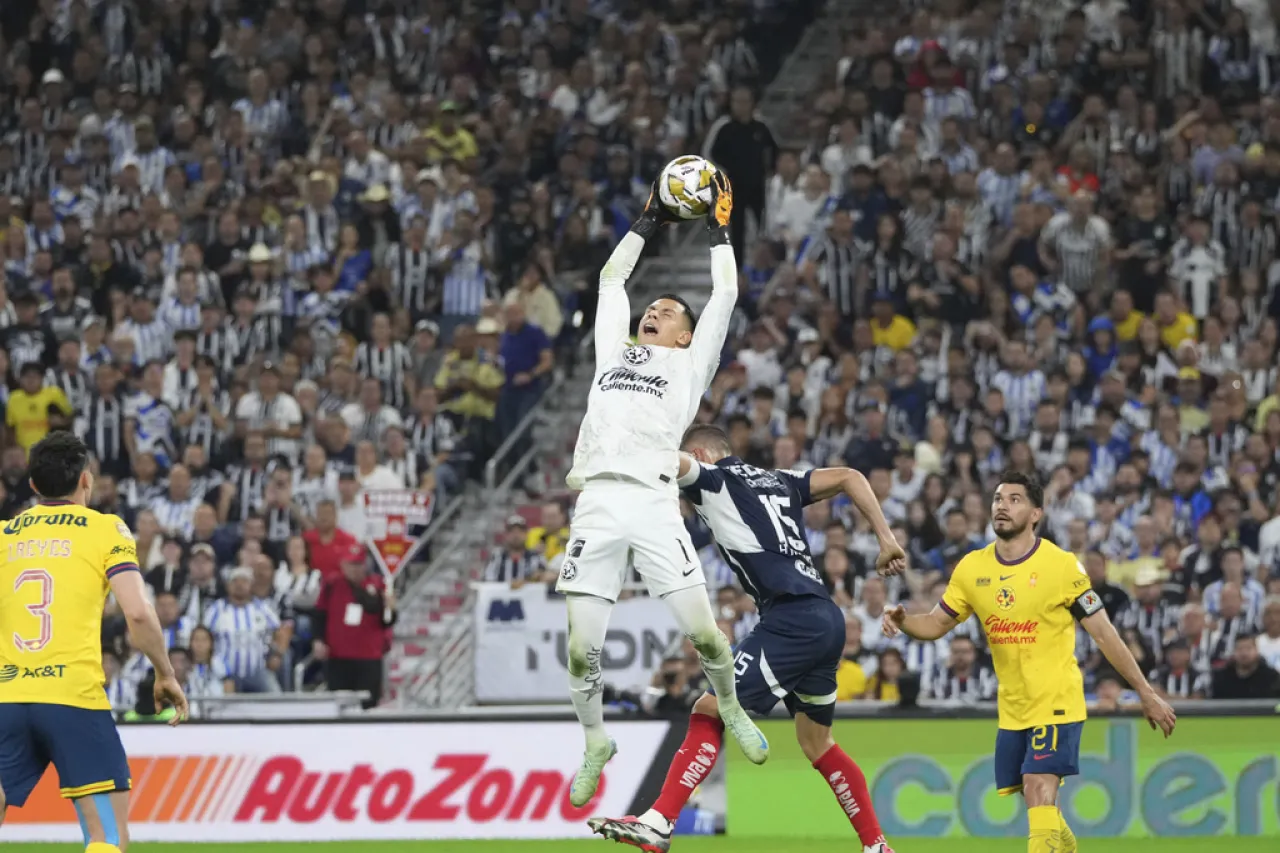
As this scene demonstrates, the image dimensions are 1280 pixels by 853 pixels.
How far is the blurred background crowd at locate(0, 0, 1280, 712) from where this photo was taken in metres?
19.2

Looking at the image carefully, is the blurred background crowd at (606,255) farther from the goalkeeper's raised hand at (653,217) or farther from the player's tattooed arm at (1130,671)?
the goalkeeper's raised hand at (653,217)

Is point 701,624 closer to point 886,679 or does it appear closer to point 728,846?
point 728,846

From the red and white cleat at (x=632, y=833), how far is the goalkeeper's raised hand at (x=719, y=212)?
3126 millimetres

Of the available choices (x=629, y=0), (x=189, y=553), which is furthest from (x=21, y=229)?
(x=629, y=0)

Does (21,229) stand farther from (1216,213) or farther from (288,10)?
(1216,213)

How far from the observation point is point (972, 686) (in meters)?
17.8

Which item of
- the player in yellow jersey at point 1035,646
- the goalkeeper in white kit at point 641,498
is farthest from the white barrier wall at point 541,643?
the goalkeeper in white kit at point 641,498

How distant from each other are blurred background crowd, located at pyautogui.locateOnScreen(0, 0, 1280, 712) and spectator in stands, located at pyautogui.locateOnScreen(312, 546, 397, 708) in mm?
46

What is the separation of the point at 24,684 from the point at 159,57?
64.1ft

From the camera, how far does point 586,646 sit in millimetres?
10875

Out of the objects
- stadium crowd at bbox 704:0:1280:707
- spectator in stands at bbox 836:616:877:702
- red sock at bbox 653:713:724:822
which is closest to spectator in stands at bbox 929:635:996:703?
stadium crowd at bbox 704:0:1280:707

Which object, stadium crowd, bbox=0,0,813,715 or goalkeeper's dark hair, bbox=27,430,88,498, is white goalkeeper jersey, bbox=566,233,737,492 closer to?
goalkeeper's dark hair, bbox=27,430,88,498

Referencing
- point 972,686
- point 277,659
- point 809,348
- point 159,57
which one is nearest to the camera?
point 972,686

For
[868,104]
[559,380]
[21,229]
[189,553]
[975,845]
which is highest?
[868,104]
